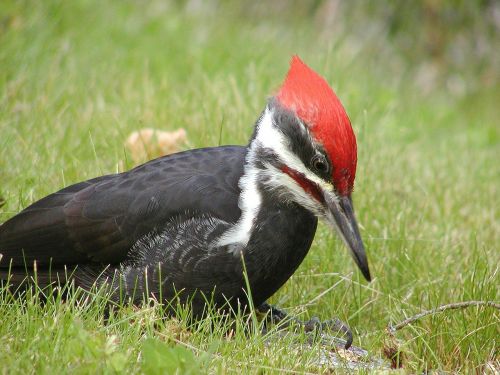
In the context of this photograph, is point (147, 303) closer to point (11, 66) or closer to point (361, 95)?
point (11, 66)

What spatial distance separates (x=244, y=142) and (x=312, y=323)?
1.65 meters

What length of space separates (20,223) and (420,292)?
1.90m

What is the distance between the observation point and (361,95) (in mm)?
6758

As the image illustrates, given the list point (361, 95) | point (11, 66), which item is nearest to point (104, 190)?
point (11, 66)

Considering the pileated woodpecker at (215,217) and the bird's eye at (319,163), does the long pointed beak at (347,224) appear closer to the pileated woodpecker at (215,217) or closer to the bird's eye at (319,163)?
the pileated woodpecker at (215,217)

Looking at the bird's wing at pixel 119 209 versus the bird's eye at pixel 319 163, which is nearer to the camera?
the bird's eye at pixel 319 163

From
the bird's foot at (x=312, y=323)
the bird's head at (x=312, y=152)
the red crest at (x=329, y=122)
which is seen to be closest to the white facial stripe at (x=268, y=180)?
the bird's head at (x=312, y=152)

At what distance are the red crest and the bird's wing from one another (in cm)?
45

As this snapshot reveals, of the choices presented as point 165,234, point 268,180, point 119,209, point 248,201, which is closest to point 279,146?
point 268,180

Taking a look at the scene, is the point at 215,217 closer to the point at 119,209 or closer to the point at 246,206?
the point at 246,206

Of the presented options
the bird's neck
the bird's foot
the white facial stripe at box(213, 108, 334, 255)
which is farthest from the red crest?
the bird's foot

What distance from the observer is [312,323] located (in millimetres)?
3861

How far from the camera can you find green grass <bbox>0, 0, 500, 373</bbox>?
10.7 feet

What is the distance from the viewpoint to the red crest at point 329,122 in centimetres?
345
